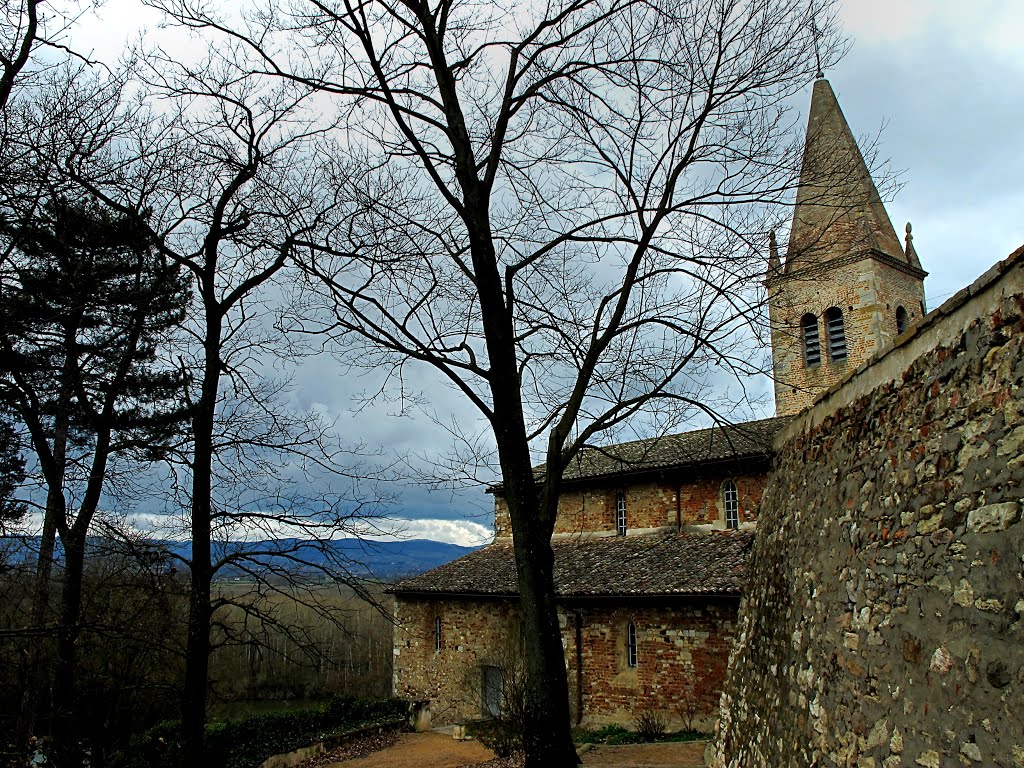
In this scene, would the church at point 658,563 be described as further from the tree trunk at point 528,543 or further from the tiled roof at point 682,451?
the tree trunk at point 528,543

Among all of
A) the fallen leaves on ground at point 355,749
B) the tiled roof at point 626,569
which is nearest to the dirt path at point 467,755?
the fallen leaves on ground at point 355,749

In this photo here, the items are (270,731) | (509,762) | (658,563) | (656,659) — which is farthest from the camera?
(270,731)

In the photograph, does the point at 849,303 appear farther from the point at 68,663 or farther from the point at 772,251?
the point at 68,663

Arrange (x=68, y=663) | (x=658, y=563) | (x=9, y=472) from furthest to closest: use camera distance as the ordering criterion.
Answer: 1. (x=658, y=563)
2. (x=68, y=663)
3. (x=9, y=472)

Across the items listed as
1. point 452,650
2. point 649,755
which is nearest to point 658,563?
point 649,755

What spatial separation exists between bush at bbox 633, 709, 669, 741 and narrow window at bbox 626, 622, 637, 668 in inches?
44.3

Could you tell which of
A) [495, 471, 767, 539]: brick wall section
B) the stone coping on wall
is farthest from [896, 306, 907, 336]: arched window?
the stone coping on wall

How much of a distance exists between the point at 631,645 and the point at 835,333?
14.3 metres

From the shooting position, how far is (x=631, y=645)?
16.8 meters

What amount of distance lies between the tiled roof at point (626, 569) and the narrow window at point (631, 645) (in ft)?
3.13

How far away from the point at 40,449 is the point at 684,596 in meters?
12.5

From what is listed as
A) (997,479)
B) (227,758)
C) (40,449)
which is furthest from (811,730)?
(227,758)

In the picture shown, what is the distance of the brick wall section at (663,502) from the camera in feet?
60.5

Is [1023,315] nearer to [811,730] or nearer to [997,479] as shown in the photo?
[997,479]
